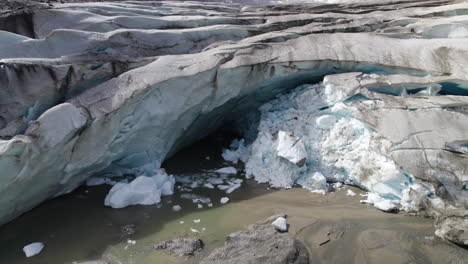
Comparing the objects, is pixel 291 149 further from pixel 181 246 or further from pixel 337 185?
pixel 181 246

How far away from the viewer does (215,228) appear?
14.3ft

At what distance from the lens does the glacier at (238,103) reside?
182 inches

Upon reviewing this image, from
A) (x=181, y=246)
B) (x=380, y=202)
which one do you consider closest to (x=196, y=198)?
(x=181, y=246)

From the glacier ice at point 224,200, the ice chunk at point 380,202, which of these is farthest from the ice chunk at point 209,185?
the ice chunk at point 380,202

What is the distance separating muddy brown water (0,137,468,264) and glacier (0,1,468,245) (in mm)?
302

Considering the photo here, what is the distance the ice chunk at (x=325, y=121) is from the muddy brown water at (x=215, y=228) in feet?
3.31

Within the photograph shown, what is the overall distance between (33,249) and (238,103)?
3.80 m

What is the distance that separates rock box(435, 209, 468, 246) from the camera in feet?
12.8

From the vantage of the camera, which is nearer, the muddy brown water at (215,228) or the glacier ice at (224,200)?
the muddy brown water at (215,228)

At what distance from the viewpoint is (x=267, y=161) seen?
579 cm

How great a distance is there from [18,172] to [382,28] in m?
7.08

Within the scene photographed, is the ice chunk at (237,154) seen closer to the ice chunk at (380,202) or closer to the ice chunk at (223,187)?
the ice chunk at (223,187)

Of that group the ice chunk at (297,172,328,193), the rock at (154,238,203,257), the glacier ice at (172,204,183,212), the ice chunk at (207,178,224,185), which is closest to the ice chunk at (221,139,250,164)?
the ice chunk at (207,178,224,185)

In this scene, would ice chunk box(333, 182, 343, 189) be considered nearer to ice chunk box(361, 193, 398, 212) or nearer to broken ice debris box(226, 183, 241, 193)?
ice chunk box(361, 193, 398, 212)
